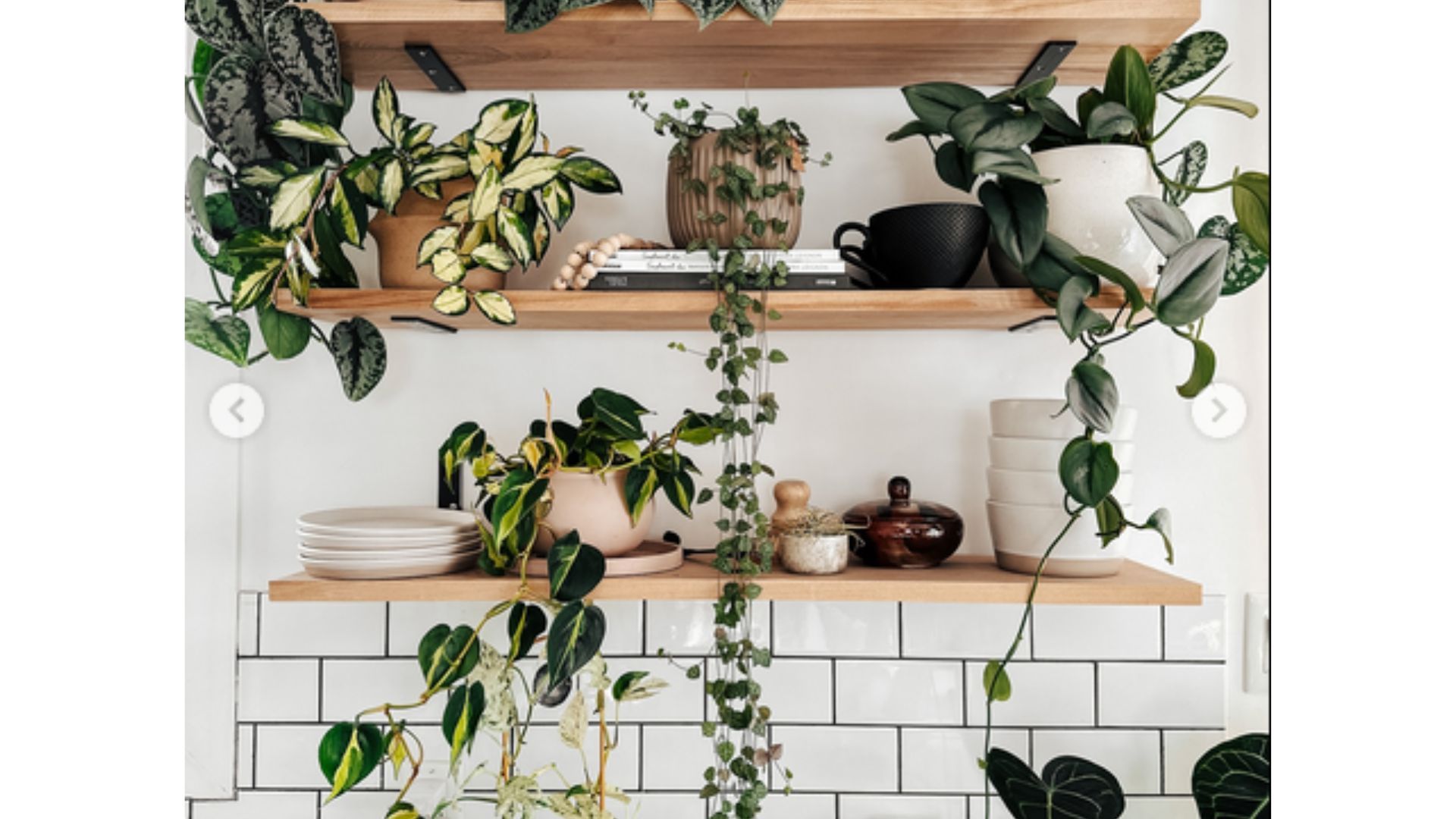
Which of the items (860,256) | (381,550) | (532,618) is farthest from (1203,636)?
(381,550)

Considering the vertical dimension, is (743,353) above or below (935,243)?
below

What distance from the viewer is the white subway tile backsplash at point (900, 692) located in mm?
1266

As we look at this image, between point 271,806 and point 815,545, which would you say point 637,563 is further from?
point 271,806

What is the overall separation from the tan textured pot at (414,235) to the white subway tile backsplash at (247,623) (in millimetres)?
570

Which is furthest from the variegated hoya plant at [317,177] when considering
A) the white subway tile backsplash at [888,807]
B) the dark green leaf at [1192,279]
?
the white subway tile backsplash at [888,807]

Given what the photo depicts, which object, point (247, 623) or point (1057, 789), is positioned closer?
point (1057, 789)

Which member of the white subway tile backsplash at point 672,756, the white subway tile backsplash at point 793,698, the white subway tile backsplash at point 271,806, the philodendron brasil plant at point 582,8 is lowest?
the white subway tile backsplash at point 271,806

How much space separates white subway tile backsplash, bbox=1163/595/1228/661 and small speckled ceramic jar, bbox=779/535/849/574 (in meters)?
0.56

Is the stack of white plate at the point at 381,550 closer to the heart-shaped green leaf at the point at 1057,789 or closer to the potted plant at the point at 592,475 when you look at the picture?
the potted plant at the point at 592,475

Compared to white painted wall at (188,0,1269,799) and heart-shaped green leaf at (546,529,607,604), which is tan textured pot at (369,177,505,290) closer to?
white painted wall at (188,0,1269,799)

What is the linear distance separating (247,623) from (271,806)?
0.91 ft

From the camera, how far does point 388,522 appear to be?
1.16 m

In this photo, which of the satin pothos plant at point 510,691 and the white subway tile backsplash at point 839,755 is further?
the white subway tile backsplash at point 839,755
